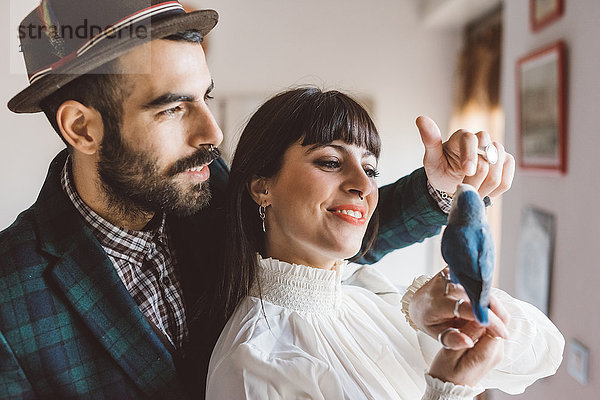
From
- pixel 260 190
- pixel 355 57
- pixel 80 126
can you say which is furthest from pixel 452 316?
pixel 355 57

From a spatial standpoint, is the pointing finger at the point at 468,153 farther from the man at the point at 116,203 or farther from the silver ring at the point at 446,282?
the silver ring at the point at 446,282

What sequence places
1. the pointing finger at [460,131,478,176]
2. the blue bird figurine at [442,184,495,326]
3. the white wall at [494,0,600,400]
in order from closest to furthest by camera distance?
the blue bird figurine at [442,184,495,326], the pointing finger at [460,131,478,176], the white wall at [494,0,600,400]

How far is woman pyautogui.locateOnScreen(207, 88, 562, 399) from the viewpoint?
0.98m

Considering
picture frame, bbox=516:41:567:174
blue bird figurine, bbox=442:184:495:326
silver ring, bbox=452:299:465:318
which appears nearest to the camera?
blue bird figurine, bbox=442:184:495:326

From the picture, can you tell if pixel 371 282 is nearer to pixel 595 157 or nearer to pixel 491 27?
pixel 595 157

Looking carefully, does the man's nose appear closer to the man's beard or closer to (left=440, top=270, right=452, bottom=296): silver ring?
the man's beard

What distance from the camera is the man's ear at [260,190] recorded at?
1.17m

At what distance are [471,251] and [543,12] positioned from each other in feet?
5.14

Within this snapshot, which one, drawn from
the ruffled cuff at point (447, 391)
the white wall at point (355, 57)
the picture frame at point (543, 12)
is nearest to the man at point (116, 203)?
the ruffled cuff at point (447, 391)

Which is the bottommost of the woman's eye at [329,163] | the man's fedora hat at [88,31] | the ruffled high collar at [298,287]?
the ruffled high collar at [298,287]

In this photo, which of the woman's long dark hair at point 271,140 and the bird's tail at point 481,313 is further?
the woman's long dark hair at point 271,140

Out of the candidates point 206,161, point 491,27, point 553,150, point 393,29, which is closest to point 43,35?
point 206,161

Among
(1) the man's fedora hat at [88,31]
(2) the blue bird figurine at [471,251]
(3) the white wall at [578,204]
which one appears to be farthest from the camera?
(3) the white wall at [578,204]

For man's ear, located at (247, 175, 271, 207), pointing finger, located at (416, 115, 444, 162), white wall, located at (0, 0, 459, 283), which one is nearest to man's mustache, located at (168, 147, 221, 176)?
man's ear, located at (247, 175, 271, 207)
